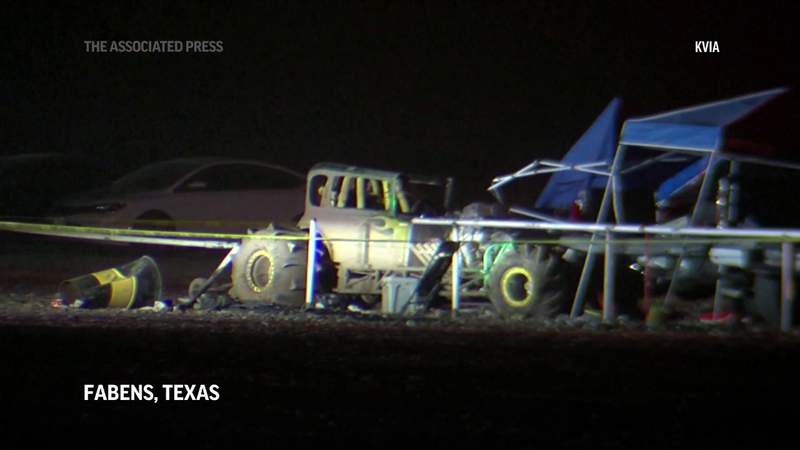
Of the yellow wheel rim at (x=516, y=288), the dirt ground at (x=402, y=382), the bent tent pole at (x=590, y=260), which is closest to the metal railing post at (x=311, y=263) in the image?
the dirt ground at (x=402, y=382)

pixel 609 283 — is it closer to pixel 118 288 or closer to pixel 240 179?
pixel 118 288

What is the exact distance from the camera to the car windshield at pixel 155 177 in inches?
676

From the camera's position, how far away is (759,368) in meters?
7.98

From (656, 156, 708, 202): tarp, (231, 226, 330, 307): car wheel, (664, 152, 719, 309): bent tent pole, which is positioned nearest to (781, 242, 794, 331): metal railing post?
(664, 152, 719, 309): bent tent pole

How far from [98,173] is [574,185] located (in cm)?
1013

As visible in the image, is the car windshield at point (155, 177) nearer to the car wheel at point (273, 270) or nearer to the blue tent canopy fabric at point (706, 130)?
the car wheel at point (273, 270)

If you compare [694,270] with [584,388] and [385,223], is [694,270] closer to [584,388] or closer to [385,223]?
[385,223]

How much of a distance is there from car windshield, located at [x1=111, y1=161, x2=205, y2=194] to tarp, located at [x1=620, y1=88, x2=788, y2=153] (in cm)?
797

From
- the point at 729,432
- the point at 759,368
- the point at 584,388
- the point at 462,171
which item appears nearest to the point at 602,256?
the point at 759,368

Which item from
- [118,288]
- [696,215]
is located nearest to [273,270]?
[118,288]

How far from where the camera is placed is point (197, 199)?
17172mm

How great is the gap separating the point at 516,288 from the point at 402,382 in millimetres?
4487

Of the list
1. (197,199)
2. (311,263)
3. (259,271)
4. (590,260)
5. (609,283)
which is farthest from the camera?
(197,199)

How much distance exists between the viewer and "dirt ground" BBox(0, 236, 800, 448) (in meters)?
6.12
